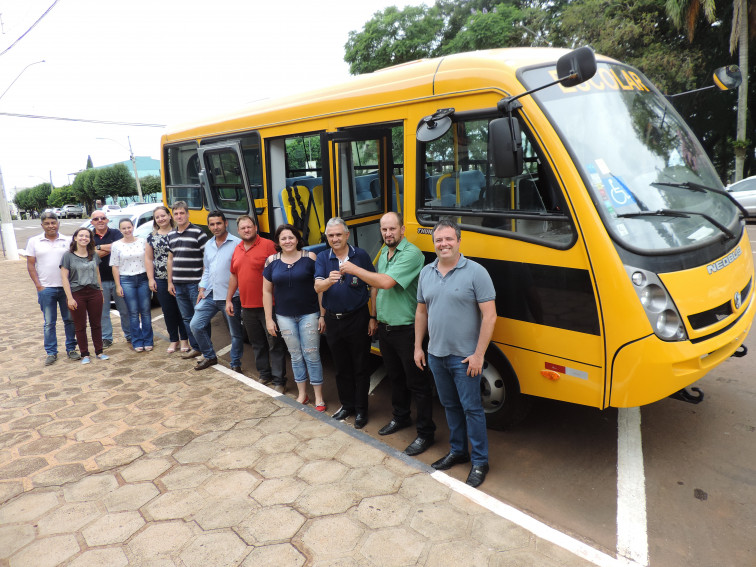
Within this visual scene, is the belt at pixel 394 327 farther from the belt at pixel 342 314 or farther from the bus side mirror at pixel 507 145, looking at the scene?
the bus side mirror at pixel 507 145

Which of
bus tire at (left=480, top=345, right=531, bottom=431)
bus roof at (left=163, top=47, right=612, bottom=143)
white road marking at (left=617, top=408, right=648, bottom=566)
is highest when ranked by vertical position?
bus roof at (left=163, top=47, right=612, bottom=143)

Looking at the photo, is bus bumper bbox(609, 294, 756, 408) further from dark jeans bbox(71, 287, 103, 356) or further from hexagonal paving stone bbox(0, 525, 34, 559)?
dark jeans bbox(71, 287, 103, 356)

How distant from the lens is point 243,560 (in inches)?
110

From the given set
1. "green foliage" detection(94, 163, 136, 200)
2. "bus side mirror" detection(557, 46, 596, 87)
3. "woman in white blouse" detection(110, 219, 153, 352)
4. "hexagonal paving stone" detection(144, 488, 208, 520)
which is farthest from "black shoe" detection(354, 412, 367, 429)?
"green foliage" detection(94, 163, 136, 200)

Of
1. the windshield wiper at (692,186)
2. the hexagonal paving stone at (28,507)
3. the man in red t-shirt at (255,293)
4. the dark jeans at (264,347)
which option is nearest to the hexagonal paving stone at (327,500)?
the hexagonal paving stone at (28,507)

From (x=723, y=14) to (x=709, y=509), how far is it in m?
22.3

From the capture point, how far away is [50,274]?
6.18 m

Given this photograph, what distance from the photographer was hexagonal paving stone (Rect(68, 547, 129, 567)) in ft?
9.31

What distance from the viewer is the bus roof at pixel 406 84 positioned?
136 inches

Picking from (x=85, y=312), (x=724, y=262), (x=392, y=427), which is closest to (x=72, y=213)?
Answer: (x=85, y=312)

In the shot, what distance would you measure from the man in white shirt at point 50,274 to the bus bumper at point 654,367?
6.21 metres

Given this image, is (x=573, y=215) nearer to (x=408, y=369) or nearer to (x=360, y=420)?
(x=408, y=369)

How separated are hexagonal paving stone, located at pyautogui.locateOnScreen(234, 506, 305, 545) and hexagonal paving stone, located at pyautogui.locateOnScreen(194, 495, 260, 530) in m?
0.06

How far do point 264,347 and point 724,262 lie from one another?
4.12 meters
